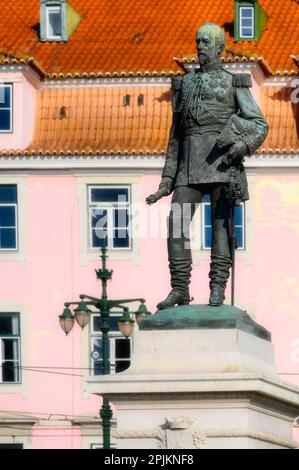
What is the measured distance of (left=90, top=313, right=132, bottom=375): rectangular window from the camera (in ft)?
213

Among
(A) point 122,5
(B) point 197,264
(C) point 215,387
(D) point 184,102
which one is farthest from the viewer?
(A) point 122,5

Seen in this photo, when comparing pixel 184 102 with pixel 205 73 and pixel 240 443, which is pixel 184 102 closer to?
pixel 205 73

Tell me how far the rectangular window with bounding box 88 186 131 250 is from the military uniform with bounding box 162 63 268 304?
34.2 m

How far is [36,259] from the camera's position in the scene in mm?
A: 66875

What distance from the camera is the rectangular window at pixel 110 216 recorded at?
65125mm

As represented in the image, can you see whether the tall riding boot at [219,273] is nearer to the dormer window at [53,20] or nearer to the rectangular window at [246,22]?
the rectangular window at [246,22]

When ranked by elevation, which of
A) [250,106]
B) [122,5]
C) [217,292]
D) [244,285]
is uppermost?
[122,5]

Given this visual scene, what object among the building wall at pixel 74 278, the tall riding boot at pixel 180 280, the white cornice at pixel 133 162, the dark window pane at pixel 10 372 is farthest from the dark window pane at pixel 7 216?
the tall riding boot at pixel 180 280

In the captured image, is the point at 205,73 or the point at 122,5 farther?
the point at 122,5

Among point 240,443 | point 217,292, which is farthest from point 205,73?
point 240,443

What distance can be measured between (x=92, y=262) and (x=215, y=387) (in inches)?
1498

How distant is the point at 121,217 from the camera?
64938 millimetres

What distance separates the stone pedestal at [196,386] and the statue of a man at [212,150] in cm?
95

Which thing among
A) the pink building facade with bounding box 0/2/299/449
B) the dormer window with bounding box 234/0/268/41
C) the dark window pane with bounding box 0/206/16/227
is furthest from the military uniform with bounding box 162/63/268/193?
the dormer window with bounding box 234/0/268/41
